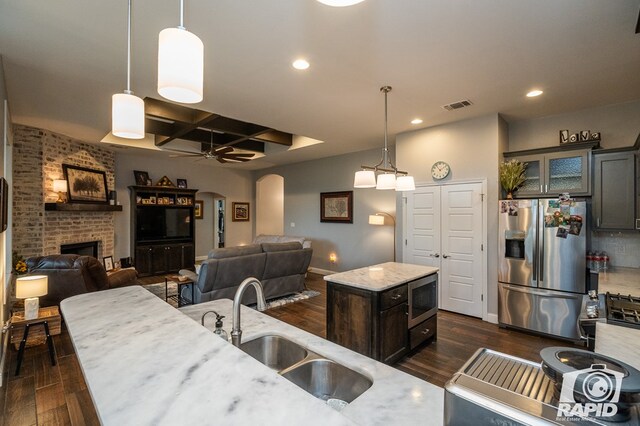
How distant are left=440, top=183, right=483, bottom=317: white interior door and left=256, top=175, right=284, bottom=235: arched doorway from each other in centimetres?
590

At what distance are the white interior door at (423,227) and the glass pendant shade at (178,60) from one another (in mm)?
4213

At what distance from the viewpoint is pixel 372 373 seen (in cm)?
115

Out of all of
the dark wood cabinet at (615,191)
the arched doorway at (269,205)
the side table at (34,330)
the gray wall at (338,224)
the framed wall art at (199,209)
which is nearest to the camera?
the side table at (34,330)

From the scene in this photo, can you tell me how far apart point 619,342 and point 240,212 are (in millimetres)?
8713

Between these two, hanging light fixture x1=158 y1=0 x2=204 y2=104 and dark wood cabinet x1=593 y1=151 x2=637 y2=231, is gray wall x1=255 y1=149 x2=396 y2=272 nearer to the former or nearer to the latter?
dark wood cabinet x1=593 y1=151 x2=637 y2=231

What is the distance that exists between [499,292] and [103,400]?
4.43 meters

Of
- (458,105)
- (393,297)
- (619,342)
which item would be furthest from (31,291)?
(458,105)

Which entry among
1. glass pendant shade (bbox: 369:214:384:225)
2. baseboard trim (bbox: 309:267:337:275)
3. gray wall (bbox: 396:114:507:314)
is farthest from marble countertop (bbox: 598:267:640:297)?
baseboard trim (bbox: 309:267:337:275)

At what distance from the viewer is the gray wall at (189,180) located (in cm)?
703

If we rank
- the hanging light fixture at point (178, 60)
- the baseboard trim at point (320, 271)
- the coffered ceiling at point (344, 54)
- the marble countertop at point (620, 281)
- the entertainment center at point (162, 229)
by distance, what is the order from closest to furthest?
the hanging light fixture at point (178, 60) < the coffered ceiling at point (344, 54) < the marble countertop at point (620, 281) < the entertainment center at point (162, 229) < the baseboard trim at point (320, 271)

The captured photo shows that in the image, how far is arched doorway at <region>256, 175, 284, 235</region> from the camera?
9.53 metres

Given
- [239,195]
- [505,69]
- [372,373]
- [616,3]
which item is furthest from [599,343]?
[239,195]

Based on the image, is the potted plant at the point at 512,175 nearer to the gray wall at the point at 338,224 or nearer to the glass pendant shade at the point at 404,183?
the glass pendant shade at the point at 404,183

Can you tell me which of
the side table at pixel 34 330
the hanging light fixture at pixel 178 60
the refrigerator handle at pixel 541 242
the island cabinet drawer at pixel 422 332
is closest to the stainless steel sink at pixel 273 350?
the hanging light fixture at pixel 178 60
